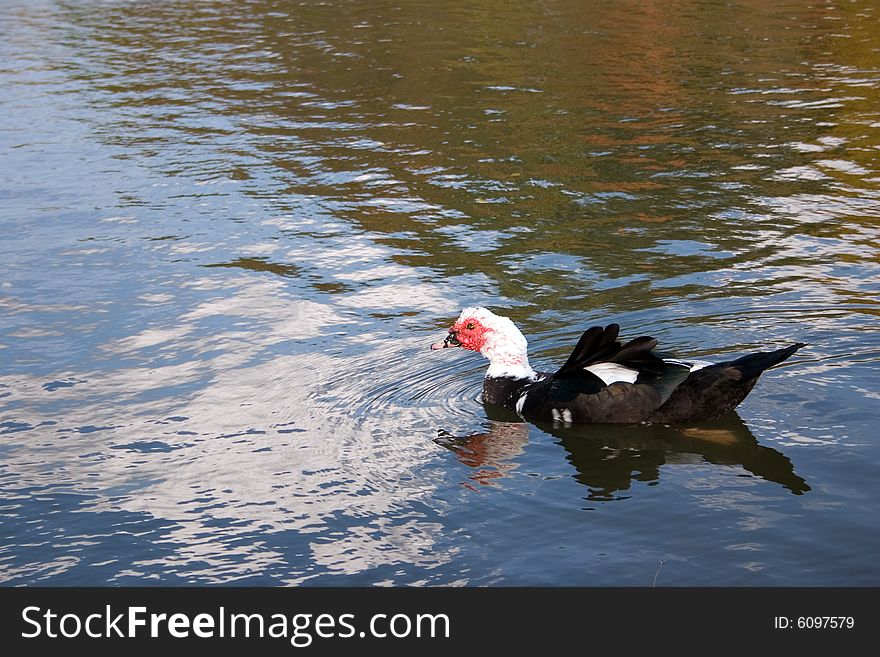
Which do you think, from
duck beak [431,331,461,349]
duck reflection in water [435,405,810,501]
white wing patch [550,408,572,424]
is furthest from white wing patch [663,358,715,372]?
duck beak [431,331,461,349]

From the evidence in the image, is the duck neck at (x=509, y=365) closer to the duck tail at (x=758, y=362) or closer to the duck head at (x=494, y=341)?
the duck head at (x=494, y=341)

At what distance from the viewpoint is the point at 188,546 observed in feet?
23.8

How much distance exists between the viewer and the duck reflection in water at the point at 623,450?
8016 mm

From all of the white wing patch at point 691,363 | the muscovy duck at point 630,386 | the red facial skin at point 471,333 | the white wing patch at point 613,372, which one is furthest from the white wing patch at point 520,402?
the white wing patch at point 691,363

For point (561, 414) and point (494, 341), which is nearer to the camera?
point (561, 414)

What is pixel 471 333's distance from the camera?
971 centimetres

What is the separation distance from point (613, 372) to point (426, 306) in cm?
304

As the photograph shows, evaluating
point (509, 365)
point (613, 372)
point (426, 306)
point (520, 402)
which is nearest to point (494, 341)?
point (509, 365)

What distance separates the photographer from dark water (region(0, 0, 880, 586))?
286 inches

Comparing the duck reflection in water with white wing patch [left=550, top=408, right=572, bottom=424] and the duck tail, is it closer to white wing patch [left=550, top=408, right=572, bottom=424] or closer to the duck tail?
white wing patch [left=550, top=408, right=572, bottom=424]

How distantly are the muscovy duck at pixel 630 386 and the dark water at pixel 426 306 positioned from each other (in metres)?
0.18

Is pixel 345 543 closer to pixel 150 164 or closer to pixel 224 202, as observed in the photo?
pixel 224 202

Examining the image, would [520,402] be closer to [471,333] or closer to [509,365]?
[509,365]

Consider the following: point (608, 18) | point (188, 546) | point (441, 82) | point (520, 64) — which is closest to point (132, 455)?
point (188, 546)
